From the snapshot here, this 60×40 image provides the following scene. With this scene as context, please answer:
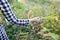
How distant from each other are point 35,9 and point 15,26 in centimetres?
191

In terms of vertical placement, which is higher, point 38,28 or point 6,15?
point 6,15

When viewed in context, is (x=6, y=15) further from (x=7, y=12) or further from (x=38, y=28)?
(x=38, y=28)

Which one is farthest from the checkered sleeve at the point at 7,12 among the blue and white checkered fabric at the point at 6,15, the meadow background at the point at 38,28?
the meadow background at the point at 38,28

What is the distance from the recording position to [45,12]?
5.42 metres

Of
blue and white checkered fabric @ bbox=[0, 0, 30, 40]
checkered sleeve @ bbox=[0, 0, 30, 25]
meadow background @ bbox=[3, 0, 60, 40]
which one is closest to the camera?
blue and white checkered fabric @ bbox=[0, 0, 30, 40]

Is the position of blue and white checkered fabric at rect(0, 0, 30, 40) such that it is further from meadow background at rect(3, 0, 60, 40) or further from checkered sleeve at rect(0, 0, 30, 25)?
meadow background at rect(3, 0, 60, 40)

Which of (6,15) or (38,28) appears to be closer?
(6,15)

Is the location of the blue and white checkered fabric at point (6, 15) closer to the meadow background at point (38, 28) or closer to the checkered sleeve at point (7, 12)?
the checkered sleeve at point (7, 12)

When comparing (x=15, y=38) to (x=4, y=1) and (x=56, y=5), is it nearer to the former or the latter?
(x=4, y=1)

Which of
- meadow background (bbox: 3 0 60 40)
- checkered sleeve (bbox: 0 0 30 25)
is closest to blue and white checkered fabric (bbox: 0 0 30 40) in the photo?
checkered sleeve (bbox: 0 0 30 25)

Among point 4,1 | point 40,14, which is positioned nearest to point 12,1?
point 40,14

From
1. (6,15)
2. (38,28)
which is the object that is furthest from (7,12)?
(38,28)

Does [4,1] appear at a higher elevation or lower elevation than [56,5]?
higher

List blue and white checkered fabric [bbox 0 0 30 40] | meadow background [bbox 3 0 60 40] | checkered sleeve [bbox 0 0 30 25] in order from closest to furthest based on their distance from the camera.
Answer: blue and white checkered fabric [bbox 0 0 30 40] → checkered sleeve [bbox 0 0 30 25] → meadow background [bbox 3 0 60 40]
